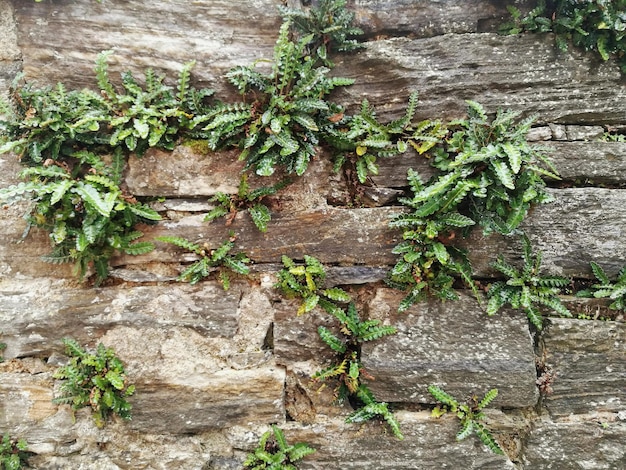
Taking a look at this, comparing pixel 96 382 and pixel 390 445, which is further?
pixel 390 445

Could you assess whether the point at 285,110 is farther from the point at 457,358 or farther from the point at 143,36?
the point at 457,358

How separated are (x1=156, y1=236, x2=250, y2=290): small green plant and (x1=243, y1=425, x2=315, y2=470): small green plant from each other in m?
1.70

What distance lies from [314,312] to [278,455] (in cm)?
154

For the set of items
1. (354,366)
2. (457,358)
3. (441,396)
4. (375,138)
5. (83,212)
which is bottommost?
(441,396)

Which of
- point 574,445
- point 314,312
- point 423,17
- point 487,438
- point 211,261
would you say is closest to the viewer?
point 487,438

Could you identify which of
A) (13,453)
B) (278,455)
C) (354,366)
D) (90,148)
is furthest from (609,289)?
(13,453)

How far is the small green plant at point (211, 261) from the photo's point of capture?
15.6ft

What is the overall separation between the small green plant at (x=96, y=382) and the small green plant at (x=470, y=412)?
3.30 meters

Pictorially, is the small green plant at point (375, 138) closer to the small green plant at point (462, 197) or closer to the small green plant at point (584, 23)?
the small green plant at point (462, 197)

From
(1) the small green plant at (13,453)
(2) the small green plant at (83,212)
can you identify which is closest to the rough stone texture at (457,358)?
(2) the small green plant at (83,212)

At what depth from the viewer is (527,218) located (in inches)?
189

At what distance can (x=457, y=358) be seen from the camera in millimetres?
4727

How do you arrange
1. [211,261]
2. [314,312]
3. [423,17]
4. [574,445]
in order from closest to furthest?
[574,445] < [211,261] < [314,312] < [423,17]

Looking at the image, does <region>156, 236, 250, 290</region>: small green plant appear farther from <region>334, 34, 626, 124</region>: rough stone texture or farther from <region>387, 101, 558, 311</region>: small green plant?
<region>334, 34, 626, 124</region>: rough stone texture
